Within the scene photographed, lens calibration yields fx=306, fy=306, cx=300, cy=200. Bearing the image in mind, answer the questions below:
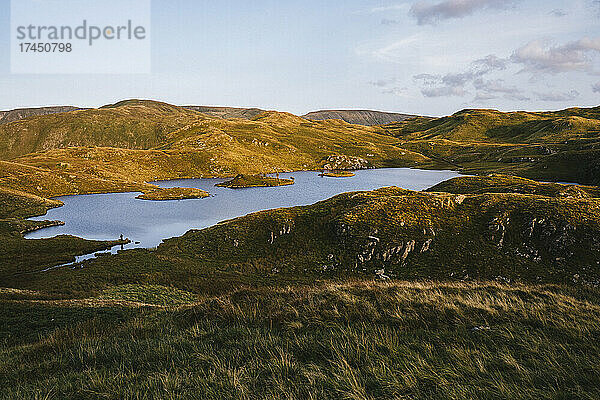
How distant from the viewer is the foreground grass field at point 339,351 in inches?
229

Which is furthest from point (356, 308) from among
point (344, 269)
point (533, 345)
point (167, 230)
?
point (167, 230)

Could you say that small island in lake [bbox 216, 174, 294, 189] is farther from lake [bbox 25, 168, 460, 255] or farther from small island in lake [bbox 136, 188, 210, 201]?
small island in lake [bbox 136, 188, 210, 201]

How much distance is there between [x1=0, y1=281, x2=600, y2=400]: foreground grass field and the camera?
19.1 feet

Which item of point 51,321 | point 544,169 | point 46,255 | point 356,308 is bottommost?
point 46,255

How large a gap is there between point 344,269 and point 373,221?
10463 mm

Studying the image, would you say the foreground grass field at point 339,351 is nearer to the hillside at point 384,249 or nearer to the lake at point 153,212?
the hillside at point 384,249

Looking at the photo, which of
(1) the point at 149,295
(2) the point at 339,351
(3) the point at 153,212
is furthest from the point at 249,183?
(2) the point at 339,351

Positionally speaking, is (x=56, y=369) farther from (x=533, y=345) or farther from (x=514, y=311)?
(x=514, y=311)

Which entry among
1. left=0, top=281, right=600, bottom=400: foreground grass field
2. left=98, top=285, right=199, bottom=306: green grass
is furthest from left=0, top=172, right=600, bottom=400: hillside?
left=98, top=285, right=199, bottom=306: green grass

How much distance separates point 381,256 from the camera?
1812 inches

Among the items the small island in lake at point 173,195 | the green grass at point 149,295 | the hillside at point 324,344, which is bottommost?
the green grass at point 149,295

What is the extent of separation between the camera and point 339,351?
23.4 feet

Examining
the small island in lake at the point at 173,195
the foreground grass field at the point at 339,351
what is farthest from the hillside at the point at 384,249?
the small island in lake at the point at 173,195

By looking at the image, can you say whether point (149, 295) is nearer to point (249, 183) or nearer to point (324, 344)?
point (324, 344)
